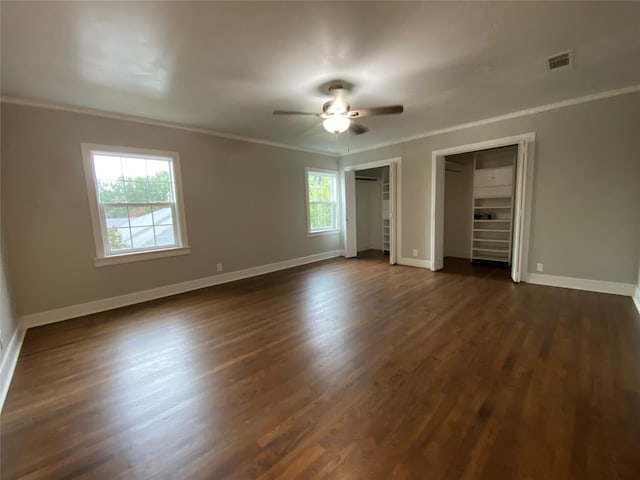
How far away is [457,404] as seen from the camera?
179cm

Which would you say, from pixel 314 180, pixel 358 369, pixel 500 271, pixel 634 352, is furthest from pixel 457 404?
pixel 314 180

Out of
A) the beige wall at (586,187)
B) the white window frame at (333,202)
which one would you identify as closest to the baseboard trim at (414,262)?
the beige wall at (586,187)

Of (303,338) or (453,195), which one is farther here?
(453,195)

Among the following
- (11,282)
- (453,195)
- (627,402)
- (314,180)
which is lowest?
(627,402)

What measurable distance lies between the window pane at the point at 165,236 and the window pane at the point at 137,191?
0.47 metres

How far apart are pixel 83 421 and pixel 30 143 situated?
3.21m

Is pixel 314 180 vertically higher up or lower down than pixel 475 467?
higher up

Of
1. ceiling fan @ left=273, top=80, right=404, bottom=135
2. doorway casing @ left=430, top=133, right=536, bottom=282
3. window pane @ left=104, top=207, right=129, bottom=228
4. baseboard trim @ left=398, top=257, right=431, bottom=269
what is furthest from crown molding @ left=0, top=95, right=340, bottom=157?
doorway casing @ left=430, top=133, right=536, bottom=282

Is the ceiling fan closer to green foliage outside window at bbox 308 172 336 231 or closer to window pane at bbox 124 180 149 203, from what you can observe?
window pane at bbox 124 180 149 203

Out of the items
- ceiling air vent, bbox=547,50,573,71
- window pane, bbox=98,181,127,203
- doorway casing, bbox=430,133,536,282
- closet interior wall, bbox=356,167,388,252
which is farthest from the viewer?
closet interior wall, bbox=356,167,388,252

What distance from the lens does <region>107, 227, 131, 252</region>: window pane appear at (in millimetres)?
3791

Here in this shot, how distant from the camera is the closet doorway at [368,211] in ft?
21.7

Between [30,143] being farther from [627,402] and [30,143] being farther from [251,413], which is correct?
[627,402]

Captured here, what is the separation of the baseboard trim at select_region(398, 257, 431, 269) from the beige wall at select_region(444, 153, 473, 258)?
1.56 meters
